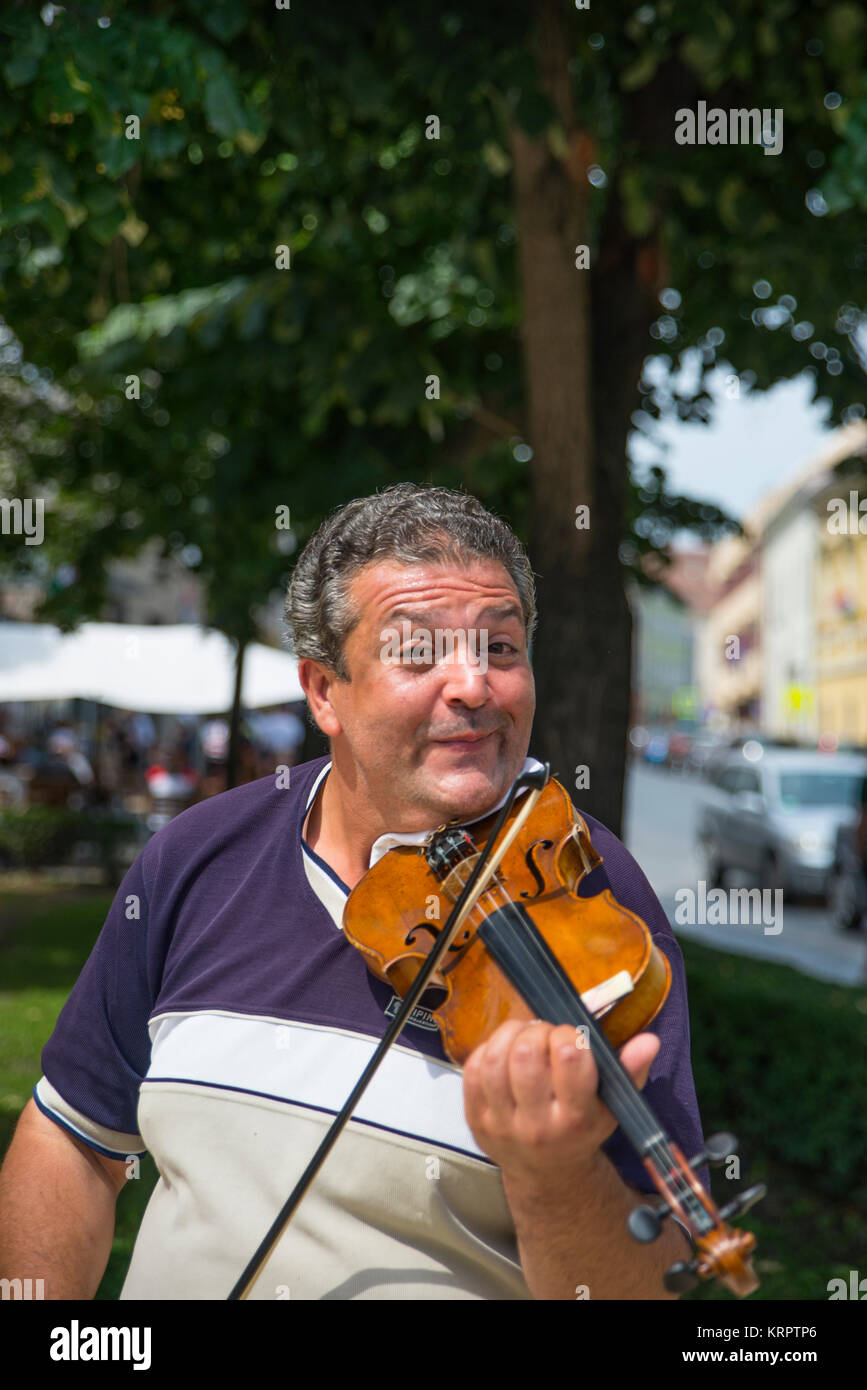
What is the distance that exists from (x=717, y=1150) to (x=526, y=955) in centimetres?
31

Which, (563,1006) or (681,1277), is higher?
(563,1006)

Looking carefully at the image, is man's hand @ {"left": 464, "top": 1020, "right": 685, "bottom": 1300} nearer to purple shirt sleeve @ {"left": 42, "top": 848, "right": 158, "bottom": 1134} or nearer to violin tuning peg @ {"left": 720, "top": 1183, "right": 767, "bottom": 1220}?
violin tuning peg @ {"left": 720, "top": 1183, "right": 767, "bottom": 1220}

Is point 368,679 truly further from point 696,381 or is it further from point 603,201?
point 696,381

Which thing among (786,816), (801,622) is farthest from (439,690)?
(801,622)

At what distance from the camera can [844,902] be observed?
13.2m

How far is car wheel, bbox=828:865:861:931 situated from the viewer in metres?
13.0

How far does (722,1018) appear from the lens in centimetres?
578

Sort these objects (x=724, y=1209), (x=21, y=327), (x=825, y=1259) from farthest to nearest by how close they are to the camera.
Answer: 1. (x=21, y=327)
2. (x=825, y=1259)
3. (x=724, y=1209)

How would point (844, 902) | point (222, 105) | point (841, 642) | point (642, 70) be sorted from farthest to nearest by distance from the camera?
point (841, 642) → point (844, 902) → point (642, 70) → point (222, 105)

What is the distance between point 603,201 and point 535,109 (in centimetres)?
196

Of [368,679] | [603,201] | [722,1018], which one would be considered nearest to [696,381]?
[603,201]

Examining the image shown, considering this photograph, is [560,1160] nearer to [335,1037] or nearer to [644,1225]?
[644,1225]

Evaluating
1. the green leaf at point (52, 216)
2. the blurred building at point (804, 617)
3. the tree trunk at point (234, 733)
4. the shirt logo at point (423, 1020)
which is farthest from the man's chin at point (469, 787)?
the blurred building at point (804, 617)
